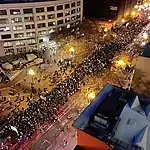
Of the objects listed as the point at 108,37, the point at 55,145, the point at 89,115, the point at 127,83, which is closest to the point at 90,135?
the point at 89,115

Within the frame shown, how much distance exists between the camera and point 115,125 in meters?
25.5

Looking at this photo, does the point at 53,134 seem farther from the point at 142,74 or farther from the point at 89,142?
the point at 142,74

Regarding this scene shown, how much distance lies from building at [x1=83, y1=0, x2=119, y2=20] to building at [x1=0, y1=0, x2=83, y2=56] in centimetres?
1491

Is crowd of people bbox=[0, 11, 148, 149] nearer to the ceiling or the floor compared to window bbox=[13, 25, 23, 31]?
nearer to the floor

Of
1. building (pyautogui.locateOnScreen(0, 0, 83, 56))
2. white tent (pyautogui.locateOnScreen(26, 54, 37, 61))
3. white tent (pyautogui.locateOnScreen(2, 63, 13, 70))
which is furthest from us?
white tent (pyautogui.locateOnScreen(26, 54, 37, 61))

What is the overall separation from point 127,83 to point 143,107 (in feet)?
55.0

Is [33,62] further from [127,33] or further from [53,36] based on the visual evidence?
[127,33]

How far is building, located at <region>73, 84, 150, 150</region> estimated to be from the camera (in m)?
24.2

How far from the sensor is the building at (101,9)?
227ft

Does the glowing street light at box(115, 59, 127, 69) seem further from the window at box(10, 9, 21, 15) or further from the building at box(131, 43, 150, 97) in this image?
the window at box(10, 9, 21, 15)

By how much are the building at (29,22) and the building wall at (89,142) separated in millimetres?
32163

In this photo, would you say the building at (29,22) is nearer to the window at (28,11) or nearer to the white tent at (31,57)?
the window at (28,11)

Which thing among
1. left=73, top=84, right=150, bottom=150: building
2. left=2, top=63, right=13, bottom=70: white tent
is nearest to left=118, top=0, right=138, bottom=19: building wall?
left=2, top=63, right=13, bottom=70: white tent

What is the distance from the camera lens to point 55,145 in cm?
3284
